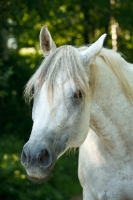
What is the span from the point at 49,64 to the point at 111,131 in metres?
0.77

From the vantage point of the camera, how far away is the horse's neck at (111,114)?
12.7ft

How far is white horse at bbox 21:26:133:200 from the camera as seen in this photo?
3.40 metres

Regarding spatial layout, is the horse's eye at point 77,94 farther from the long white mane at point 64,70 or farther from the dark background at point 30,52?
the dark background at point 30,52

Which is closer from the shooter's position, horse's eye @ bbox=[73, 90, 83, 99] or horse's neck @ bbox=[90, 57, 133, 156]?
horse's eye @ bbox=[73, 90, 83, 99]

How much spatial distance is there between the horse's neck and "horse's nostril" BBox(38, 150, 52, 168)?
0.63 metres


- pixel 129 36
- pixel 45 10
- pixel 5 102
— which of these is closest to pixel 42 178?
pixel 45 10

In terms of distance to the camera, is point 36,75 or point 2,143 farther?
point 2,143

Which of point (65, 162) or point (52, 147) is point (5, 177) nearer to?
point (65, 162)

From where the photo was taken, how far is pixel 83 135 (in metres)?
3.68

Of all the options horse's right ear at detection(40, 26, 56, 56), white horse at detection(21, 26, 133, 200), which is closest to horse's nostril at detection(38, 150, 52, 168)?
white horse at detection(21, 26, 133, 200)

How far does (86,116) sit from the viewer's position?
365 centimetres

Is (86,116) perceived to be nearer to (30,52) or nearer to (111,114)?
(111,114)

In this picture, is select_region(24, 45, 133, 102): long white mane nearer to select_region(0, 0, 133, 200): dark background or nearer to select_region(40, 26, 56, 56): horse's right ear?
select_region(40, 26, 56, 56): horse's right ear

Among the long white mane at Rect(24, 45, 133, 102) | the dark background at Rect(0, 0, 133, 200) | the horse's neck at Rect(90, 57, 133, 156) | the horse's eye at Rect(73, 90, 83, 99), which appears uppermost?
the long white mane at Rect(24, 45, 133, 102)
